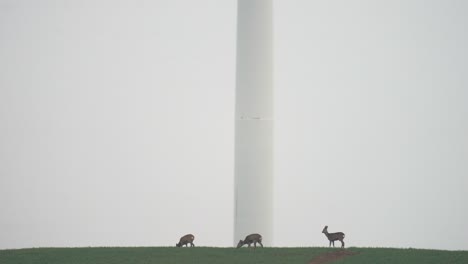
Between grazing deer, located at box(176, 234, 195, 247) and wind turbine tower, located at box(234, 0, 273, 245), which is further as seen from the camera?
wind turbine tower, located at box(234, 0, 273, 245)

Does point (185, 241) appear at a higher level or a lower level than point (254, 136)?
lower
